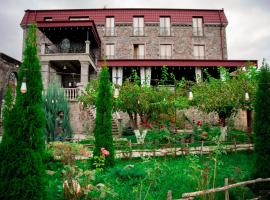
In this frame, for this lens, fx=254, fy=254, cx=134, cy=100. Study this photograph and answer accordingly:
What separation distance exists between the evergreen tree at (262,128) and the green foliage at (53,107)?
891cm

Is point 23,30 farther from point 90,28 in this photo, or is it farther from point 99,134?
point 99,134

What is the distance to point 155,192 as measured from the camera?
5.97 meters

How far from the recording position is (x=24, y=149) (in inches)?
186

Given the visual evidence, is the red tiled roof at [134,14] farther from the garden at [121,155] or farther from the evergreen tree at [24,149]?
the evergreen tree at [24,149]

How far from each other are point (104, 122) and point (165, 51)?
17.5m

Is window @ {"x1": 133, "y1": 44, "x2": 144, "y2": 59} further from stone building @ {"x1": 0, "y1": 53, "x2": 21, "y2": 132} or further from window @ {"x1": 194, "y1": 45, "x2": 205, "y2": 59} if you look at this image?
stone building @ {"x1": 0, "y1": 53, "x2": 21, "y2": 132}

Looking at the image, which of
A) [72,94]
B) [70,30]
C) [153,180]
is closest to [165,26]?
[70,30]

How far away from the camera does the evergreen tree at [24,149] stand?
4566mm

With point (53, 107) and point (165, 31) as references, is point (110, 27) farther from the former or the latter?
point (53, 107)

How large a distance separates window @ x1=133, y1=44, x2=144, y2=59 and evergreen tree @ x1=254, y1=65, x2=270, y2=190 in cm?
1763

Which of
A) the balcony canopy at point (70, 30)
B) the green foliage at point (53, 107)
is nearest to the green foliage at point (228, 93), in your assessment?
the green foliage at point (53, 107)

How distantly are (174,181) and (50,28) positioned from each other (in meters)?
16.8

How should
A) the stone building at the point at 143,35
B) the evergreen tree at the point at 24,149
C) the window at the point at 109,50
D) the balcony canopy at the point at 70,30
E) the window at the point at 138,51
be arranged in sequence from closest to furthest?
the evergreen tree at the point at 24,149 → the balcony canopy at the point at 70,30 → the stone building at the point at 143,35 → the window at the point at 109,50 → the window at the point at 138,51

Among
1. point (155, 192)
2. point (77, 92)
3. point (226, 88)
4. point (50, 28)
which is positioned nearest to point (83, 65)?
point (77, 92)
